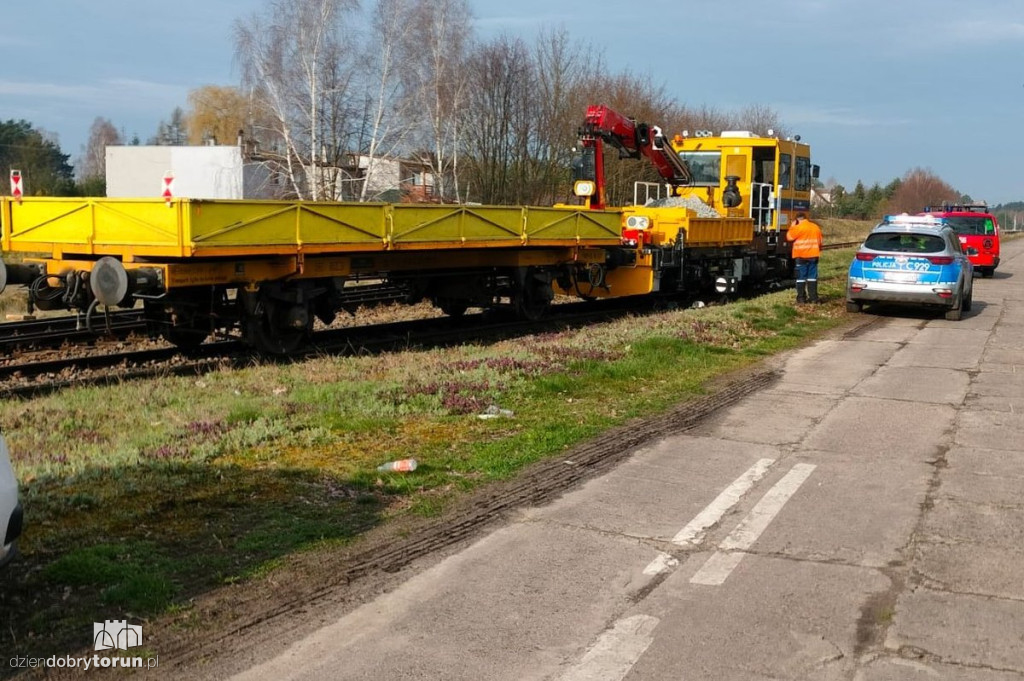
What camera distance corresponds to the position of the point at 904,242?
1730cm

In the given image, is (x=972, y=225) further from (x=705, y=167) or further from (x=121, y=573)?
(x=121, y=573)

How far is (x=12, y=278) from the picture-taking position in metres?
10.6

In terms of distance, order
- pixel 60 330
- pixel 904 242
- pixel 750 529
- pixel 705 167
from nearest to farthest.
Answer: pixel 750 529 → pixel 60 330 → pixel 904 242 → pixel 705 167

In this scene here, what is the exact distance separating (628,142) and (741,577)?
1568 cm

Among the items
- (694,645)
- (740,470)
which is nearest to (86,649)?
(694,645)

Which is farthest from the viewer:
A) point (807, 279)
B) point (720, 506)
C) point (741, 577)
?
point (807, 279)

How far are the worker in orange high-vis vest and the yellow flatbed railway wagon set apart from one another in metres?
6.35

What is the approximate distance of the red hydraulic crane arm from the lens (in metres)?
18.8

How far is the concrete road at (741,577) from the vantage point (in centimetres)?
411

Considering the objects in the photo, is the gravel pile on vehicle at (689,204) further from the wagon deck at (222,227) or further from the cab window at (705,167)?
the wagon deck at (222,227)

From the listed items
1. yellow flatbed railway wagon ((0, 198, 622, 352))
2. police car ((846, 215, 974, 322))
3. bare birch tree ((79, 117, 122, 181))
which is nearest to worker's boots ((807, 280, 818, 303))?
police car ((846, 215, 974, 322))

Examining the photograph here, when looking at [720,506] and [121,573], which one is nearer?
[121,573]

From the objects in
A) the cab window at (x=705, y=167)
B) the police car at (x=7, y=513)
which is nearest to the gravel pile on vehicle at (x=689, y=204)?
the cab window at (x=705, y=167)

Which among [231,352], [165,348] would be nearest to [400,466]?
[231,352]
